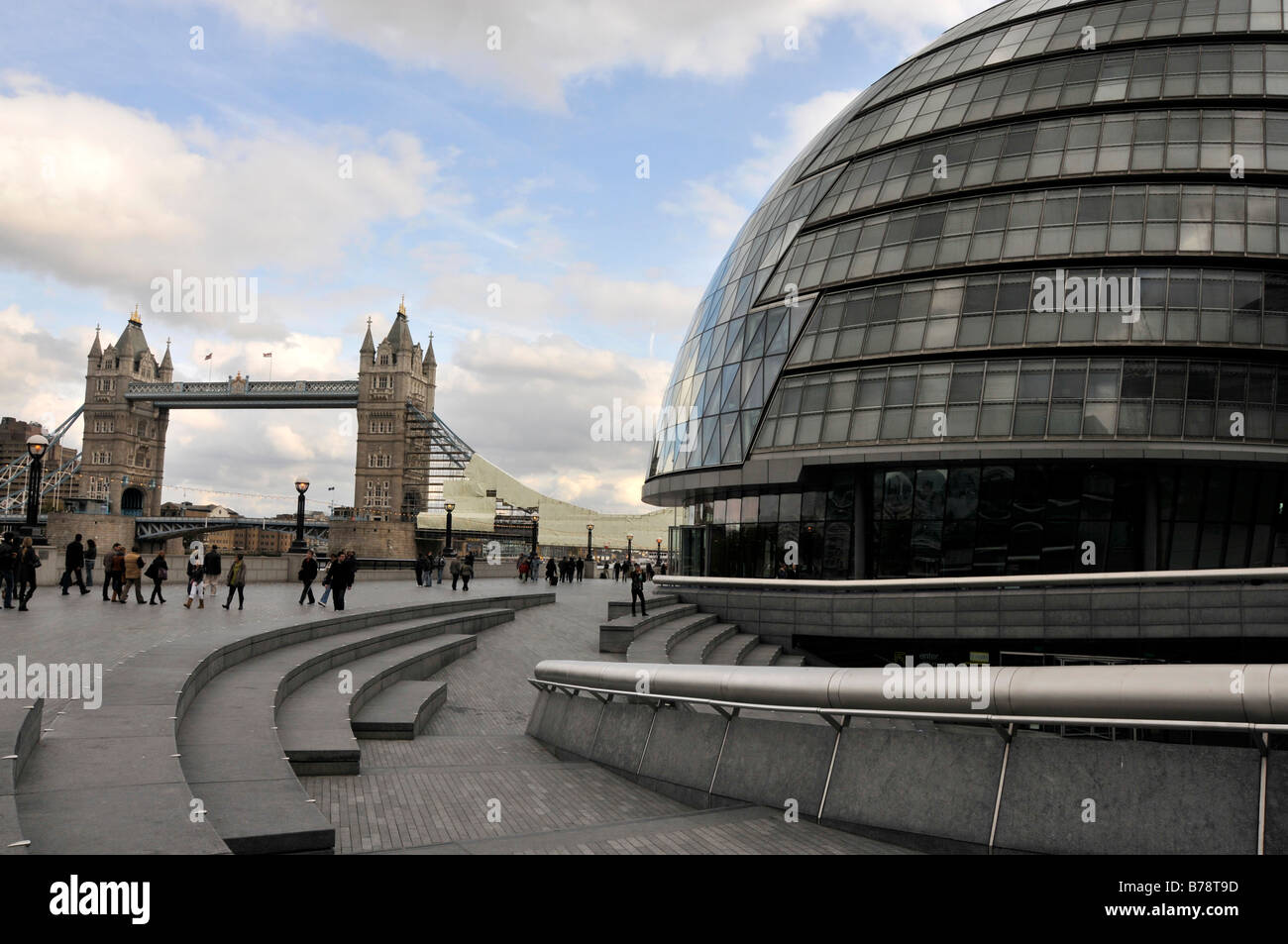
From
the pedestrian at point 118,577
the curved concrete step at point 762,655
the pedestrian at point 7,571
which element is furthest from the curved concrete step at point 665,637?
the pedestrian at point 7,571

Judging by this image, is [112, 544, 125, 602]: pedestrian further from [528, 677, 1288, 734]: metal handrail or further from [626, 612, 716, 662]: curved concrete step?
[528, 677, 1288, 734]: metal handrail

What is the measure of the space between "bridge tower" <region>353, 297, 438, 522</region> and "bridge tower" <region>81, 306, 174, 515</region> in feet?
147

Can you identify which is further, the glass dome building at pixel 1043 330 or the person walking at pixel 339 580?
the glass dome building at pixel 1043 330

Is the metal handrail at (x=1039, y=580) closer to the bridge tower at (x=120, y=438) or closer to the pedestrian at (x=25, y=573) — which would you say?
the pedestrian at (x=25, y=573)

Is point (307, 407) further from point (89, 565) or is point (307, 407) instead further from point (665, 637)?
point (665, 637)

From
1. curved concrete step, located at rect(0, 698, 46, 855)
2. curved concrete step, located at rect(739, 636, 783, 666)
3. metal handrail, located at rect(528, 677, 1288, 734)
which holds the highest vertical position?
metal handrail, located at rect(528, 677, 1288, 734)

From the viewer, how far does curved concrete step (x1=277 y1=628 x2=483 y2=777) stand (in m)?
9.56

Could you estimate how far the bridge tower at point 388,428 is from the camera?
17875 centimetres

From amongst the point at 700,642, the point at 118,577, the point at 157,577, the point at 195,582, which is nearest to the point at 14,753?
the point at 195,582

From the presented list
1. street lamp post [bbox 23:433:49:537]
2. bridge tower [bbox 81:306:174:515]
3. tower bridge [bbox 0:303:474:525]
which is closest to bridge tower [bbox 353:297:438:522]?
tower bridge [bbox 0:303:474:525]

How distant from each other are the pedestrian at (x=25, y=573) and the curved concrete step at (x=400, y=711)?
377 inches

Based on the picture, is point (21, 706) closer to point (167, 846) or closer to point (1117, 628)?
point (167, 846)

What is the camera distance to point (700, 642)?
25.2 m
